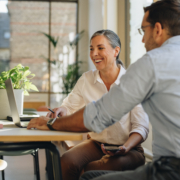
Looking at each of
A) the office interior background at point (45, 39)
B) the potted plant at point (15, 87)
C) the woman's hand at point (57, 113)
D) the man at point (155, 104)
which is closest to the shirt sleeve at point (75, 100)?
the woman's hand at point (57, 113)

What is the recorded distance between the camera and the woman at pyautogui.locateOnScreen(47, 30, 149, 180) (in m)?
1.56

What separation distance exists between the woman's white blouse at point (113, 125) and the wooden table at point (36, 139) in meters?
0.57

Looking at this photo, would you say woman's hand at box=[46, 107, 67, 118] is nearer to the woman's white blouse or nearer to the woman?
the woman

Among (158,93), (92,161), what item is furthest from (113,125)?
(158,93)

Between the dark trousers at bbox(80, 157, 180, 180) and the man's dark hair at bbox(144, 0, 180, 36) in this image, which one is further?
the man's dark hair at bbox(144, 0, 180, 36)

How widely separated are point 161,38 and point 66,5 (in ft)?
18.6

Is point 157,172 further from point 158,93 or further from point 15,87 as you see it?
point 15,87

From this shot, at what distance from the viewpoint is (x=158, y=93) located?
0.95m

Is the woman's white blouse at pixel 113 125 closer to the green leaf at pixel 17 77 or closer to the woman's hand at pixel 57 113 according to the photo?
the woman's hand at pixel 57 113

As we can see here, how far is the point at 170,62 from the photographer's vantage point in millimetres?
932

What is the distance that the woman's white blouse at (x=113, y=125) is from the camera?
171cm

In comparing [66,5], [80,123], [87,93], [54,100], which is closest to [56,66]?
[54,100]

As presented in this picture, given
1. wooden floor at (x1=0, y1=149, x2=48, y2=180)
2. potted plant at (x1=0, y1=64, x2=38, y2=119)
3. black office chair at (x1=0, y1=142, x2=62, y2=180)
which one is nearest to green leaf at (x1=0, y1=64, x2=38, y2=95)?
potted plant at (x1=0, y1=64, x2=38, y2=119)

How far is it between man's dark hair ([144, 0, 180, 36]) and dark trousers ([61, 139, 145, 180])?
0.84 m
